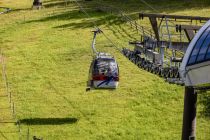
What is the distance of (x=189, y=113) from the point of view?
28.1 metres

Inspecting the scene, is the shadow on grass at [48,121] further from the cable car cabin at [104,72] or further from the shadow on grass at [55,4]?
the shadow on grass at [55,4]

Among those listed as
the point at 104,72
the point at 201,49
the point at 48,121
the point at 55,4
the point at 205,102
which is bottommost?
the point at 48,121

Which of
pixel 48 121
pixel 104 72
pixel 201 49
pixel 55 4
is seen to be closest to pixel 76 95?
pixel 48 121

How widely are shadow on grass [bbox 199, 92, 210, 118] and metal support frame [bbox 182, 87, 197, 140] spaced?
6.29 m

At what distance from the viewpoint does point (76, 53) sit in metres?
47.0

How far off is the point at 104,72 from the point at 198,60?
29.9 feet

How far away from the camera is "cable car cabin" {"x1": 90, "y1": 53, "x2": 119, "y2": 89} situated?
32.1 meters

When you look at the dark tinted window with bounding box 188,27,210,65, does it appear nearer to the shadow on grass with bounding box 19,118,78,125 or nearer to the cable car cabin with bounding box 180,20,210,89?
the cable car cabin with bounding box 180,20,210,89

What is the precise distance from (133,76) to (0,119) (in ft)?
41.3

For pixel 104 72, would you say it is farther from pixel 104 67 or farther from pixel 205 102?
pixel 205 102

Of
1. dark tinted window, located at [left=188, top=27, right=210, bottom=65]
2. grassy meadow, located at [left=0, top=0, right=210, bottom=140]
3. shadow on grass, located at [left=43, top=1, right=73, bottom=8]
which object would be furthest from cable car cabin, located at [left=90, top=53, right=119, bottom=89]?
shadow on grass, located at [left=43, top=1, right=73, bottom=8]

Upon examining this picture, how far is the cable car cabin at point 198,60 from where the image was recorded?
79.5 feet

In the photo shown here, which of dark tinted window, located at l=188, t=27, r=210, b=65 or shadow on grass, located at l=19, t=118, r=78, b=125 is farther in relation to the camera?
shadow on grass, located at l=19, t=118, r=78, b=125

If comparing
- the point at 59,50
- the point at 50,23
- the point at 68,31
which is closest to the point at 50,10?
the point at 50,23
